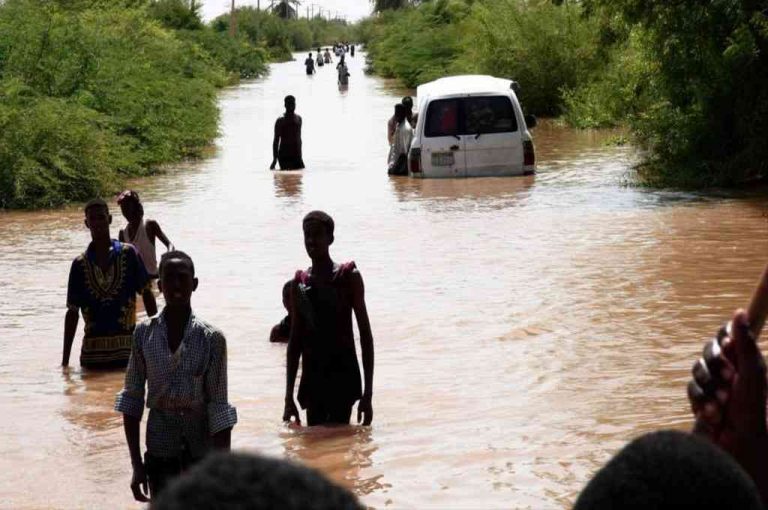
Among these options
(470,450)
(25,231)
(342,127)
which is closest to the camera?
(470,450)

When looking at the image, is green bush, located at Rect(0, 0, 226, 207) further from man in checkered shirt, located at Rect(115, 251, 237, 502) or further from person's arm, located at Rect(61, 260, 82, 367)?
man in checkered shirt, located at Rect(115, 251, 237, 502)

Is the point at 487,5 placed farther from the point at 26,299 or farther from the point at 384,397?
the point at 384,397

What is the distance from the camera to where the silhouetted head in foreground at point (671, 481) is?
5.50 ft

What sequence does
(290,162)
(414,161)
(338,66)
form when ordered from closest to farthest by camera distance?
1. (414,161)
2. (290,162)
3. (338,66)

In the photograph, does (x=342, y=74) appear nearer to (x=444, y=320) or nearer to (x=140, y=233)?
(x=444, y=320)

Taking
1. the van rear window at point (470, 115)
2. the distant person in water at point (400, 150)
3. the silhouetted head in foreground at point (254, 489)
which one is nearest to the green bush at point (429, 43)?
the distant person in water at point (400, 150)

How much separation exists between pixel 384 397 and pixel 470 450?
152cm

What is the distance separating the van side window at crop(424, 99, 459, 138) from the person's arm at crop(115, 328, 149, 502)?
53.8ft

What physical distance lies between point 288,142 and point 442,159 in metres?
3.76

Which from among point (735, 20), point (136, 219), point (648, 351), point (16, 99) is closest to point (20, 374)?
point (136, 219)

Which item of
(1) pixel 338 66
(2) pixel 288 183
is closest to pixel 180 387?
(2) pixel 288 183

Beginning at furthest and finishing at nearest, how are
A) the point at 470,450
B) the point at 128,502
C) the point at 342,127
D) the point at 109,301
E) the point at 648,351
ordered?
1. the point at 342,127
2. the point at 648,351
3. the point at 109,301
4. the point at 470,450
5. the point at 128,502

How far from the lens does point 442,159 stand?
22297mm

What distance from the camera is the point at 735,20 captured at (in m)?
18.8
